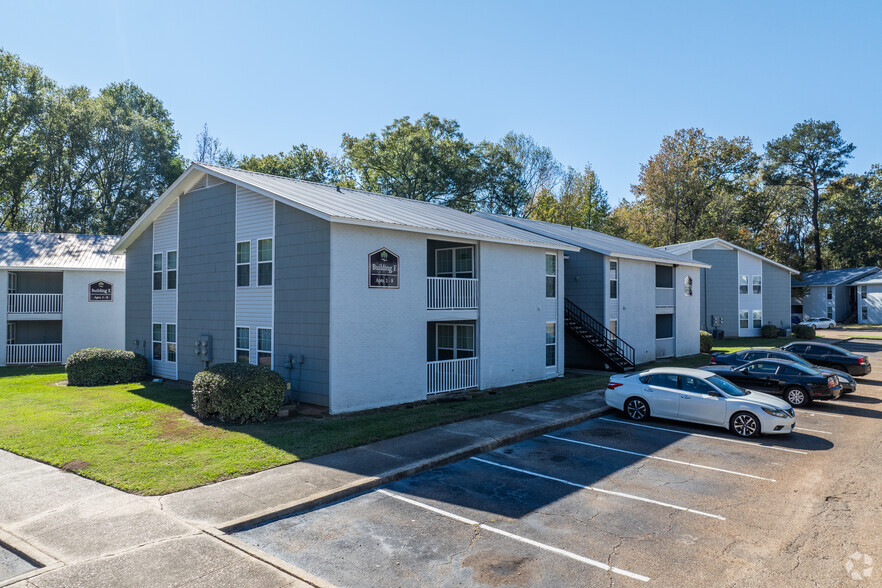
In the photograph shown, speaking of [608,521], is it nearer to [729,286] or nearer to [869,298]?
[729,286]

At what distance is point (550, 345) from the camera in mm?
22625

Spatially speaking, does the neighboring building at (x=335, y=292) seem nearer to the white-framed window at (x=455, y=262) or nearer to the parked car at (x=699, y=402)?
the white-framed window at (x=455, y=262)

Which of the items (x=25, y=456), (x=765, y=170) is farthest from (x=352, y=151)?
(x=765, y=170)

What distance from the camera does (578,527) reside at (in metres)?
7.93

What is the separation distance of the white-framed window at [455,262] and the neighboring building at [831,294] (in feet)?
176

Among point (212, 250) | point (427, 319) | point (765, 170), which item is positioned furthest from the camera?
point (765, 170)

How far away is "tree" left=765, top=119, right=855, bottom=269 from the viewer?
221 ft

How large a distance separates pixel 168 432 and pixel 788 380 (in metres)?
18.2

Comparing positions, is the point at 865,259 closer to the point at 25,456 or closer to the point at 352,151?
the point at 352,151

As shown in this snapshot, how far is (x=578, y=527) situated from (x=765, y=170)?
2932 inches

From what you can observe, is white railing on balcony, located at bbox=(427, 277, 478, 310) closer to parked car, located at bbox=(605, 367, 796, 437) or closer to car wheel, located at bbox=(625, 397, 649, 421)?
parked car, located at bbox=(605, 367, 796, 437)

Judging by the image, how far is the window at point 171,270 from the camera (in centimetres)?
2161

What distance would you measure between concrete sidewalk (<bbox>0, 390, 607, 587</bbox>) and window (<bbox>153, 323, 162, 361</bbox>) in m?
11.1

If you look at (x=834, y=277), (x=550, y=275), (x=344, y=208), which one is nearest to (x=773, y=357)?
(x=550, y=275)
